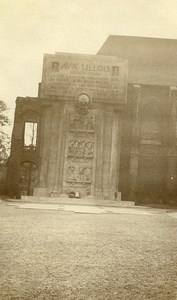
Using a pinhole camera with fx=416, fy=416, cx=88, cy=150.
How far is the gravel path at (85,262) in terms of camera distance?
5082 mm

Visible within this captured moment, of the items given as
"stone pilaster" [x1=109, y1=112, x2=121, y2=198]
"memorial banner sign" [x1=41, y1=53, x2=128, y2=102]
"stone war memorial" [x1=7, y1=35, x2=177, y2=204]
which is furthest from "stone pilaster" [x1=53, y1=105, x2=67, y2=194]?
"stone pilaster" [x1=109, y1=112, x2=121, y2=198]

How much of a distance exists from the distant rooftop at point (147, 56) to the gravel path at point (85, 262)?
94.8ft

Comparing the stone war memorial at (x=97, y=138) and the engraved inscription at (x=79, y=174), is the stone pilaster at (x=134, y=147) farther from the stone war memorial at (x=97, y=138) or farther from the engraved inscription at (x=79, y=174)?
the engraved inscription at (x=79, y=174)

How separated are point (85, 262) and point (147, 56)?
35155mm

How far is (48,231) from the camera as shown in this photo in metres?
9.12

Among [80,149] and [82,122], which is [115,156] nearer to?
[80,149]

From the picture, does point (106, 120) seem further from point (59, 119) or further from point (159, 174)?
point (159, 174)

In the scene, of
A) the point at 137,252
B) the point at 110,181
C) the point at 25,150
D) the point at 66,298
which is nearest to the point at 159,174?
the point at 110,181

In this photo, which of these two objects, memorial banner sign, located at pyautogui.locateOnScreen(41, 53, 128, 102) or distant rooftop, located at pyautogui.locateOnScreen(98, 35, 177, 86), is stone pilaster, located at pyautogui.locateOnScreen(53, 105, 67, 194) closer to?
memorial banner sign, located at pyautogui.locateOnScreen(41, 53, 128, 102)

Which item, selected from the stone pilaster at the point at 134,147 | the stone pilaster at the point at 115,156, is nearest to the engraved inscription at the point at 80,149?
the stone pilaster at the point at 115,156

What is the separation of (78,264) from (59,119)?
24.6 meters

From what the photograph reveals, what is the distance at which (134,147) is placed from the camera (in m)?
33.9

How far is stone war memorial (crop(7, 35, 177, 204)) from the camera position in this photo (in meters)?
29.6

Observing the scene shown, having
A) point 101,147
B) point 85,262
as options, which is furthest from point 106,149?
point 85,262
